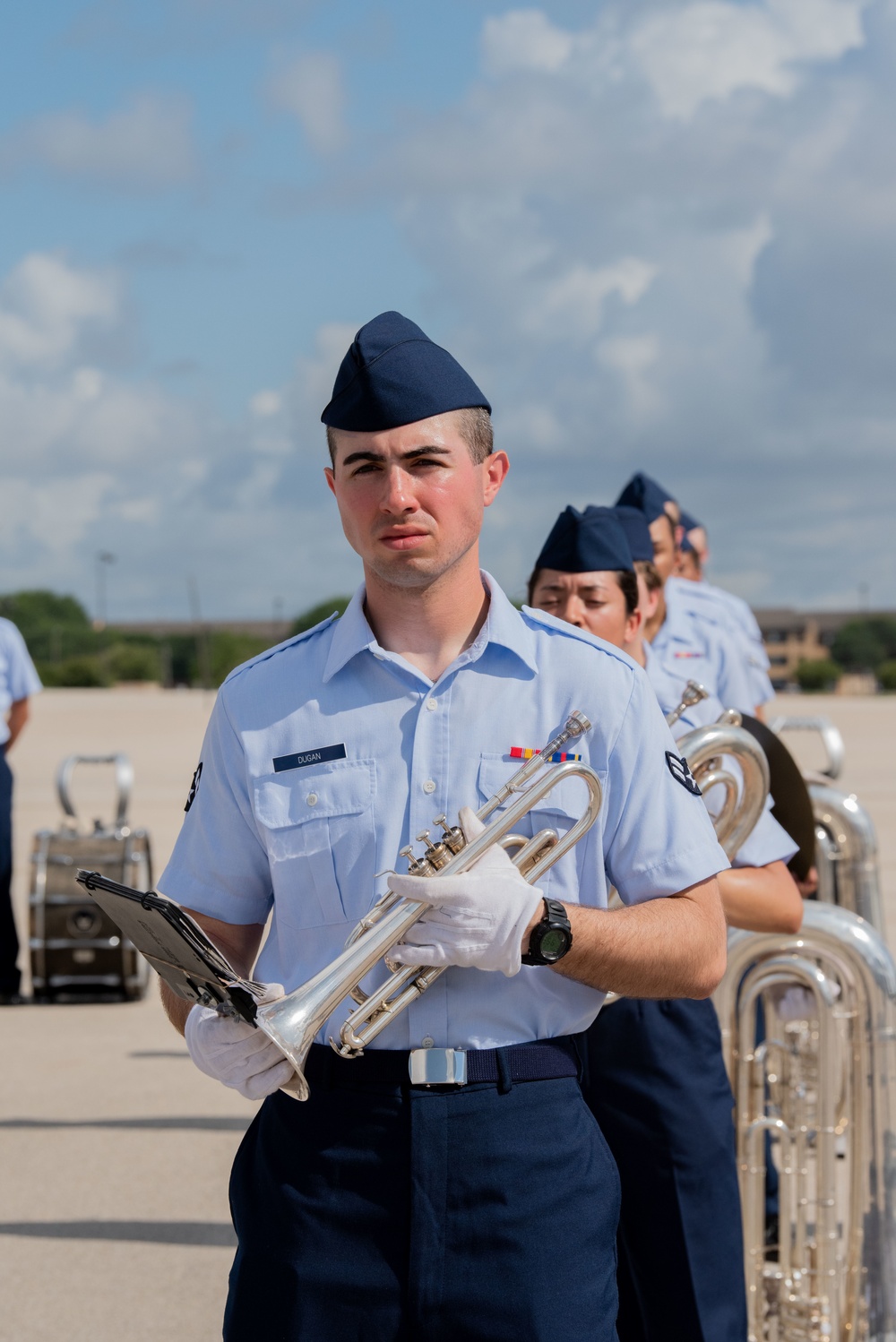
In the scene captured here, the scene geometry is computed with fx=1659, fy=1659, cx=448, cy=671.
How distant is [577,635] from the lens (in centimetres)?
263

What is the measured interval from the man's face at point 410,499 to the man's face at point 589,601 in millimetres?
1353

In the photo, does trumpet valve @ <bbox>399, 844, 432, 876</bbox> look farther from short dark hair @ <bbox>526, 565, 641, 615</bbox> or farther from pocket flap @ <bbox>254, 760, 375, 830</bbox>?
short dark hair @ <bbox>526, 565, 641, 615</bbox>

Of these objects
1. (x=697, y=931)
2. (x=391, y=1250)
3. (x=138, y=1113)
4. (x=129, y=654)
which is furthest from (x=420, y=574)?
(x=129, y=654)

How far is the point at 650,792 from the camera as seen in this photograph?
2.48 meters

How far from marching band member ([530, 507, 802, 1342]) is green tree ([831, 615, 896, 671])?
8608cm

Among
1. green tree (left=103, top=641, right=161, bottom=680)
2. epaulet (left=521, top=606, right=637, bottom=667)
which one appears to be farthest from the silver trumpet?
green tree (left=103, top=641, right=161, bottom=680)

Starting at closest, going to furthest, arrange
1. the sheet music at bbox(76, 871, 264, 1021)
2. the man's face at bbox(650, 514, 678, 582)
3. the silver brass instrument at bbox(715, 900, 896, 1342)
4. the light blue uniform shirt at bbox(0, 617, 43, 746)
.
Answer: the sheet music at bbox(76, 871, 264, 1021) < the silver brass instrument at bbox(715, 900, 896, 1342) < the man's face at bbox(650, 514, 678, 582) < the light blue uniform shirt at bbox(0, 617, 43, 746)

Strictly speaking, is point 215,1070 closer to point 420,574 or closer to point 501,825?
point 501,825

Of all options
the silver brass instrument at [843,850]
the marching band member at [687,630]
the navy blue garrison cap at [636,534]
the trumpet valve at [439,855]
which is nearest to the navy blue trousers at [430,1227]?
the trumpet valve at [439,855]

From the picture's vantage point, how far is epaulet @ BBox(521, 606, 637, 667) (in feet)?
8.53

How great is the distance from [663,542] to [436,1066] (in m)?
3.86

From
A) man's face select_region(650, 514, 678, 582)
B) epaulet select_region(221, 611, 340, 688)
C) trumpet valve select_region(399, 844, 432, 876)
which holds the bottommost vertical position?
trumpet valve select_region(399, 844, 432, 876)

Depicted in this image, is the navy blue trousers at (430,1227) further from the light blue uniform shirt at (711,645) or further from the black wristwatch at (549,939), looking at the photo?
the light blue uniform shirt at (711,645)

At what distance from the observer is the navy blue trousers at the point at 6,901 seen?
325 inches
